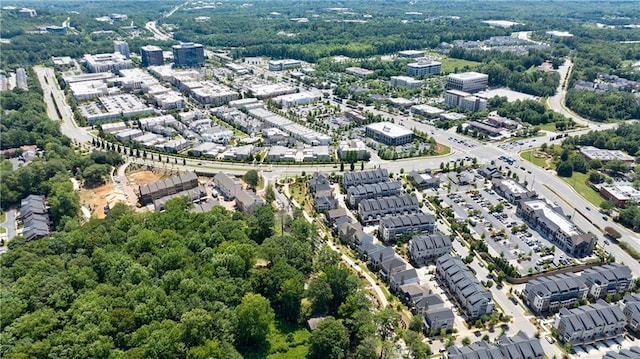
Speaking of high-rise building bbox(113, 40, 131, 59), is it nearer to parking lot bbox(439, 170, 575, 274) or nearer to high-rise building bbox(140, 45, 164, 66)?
high-rise building bbox(140, 45, 164, 66)

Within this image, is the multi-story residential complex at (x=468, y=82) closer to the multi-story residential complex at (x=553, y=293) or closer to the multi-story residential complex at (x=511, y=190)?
the multi-story residential complex at (x=511, y=190)

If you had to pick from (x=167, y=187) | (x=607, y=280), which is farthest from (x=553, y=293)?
(x=167, y=187)

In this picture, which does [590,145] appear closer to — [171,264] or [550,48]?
[171,264]

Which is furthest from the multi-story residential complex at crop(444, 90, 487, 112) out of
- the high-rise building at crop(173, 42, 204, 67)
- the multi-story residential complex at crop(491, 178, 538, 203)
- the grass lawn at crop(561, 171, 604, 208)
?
the high-rise building at crop(173, 42, 204, 67)

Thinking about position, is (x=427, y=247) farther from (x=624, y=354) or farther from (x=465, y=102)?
(x=465, y=102)

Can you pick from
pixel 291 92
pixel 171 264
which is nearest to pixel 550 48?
pixel 291 92

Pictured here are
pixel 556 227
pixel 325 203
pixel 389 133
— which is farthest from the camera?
pixel 389 133
